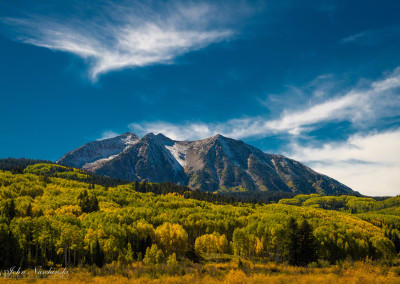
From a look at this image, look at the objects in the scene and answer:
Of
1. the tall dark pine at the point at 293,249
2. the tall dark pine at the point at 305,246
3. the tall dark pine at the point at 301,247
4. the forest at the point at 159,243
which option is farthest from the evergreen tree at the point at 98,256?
the tall dark pine at the point at 305,246

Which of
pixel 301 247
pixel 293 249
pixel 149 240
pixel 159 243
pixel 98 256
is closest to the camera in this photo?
pixel 98 256

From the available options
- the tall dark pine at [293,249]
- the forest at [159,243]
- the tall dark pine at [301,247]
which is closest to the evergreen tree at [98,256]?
the forest at [159,243]

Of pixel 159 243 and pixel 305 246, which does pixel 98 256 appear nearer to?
pixel 159 243

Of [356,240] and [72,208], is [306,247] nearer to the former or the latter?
[356,240]

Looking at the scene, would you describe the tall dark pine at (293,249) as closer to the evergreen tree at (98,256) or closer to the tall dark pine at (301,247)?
the tall dark pine at (301,247)

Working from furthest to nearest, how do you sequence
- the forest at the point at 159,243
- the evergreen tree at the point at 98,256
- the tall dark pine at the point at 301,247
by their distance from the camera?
the tall dark pine at the point at 301,247 < the evergreen tree at the point at 98,256 < the forest at the point at 159,243

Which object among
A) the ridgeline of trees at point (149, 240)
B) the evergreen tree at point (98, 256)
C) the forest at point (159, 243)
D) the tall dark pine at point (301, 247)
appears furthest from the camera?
the ridgeline of trees at point (149, 240)

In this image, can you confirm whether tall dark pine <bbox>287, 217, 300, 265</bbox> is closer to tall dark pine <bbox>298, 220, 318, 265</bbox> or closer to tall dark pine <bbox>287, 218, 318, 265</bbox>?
tall dark pine <bbox>287, 218, 318, 265</bbox>

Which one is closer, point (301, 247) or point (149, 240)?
point (301, 247)

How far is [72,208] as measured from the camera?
385 ft

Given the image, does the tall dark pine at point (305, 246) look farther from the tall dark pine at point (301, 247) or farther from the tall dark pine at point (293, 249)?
the tall dark pine at point (293, 249)

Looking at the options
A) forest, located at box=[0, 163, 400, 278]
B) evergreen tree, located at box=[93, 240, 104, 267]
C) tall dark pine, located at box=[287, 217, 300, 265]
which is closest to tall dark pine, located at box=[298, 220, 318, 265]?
forest, located at box=[0, 163, 400, 278]

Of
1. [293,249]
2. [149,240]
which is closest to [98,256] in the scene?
[149,240]

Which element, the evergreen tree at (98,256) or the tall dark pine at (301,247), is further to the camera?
the tall dark pine at (301,247)
